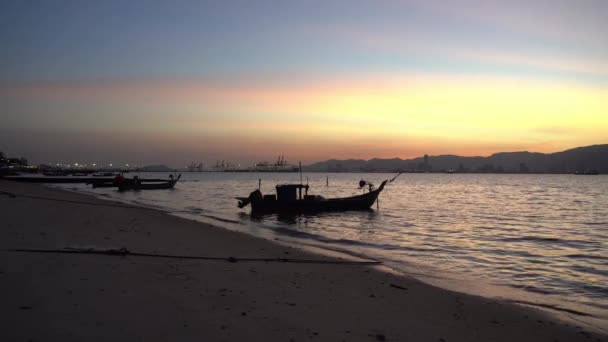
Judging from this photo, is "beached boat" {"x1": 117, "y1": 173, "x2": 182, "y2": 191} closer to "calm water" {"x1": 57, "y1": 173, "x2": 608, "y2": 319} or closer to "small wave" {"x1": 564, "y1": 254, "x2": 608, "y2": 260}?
"calm water" {"x1": 57, "y1": 173, "x2": 608, "y2": 319}

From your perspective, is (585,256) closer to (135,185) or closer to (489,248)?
(489,248)

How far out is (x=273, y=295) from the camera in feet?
20.6

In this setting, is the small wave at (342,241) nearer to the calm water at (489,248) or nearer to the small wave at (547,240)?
the calm water at (489,248)

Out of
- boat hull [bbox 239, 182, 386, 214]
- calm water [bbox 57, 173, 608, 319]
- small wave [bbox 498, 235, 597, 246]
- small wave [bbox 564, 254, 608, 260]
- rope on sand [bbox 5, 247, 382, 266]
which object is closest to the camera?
rope on sand [bbox 5, 247, 382, 266]

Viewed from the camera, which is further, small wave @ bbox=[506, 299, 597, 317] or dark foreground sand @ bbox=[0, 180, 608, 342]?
small wave @ bbox=[506, 299, 597, 317]

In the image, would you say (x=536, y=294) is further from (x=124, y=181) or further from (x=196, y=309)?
(x=124, y=181)

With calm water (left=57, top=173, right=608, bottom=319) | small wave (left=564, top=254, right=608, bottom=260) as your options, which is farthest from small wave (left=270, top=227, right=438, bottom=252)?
small wave (left=564, top=254, right=608, bottom=260)

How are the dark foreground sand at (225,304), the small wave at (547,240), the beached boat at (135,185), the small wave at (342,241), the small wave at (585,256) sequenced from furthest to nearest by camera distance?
the beached boat at (135,185) → the small wave at (547,240) → the small wave at (342,241) → the small wave at (585,256) → the dark foreground sand at (225,304)

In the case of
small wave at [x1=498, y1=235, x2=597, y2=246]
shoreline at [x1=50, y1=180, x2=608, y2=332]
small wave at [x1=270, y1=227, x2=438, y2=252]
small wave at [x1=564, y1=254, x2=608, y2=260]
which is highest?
shoreline at [x1=50, y1=180, x2=608, y2=332]

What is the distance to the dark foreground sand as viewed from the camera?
4.38 metres

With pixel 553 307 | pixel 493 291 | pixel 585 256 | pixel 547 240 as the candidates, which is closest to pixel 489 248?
pixel 585 256

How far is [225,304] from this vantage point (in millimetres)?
5453

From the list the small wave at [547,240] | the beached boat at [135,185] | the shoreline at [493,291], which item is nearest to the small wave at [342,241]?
the shoreline at [493,291]

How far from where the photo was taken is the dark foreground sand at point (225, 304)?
4379 mm
